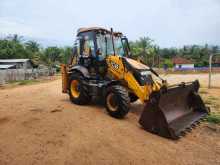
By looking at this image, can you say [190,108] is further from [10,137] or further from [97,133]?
[10,137]

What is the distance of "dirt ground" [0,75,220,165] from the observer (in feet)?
13.0

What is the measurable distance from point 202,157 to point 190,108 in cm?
297

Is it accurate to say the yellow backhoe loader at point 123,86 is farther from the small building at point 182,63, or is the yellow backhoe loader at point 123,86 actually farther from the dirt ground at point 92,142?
the small building at point 182,63

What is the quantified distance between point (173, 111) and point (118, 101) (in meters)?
1.50

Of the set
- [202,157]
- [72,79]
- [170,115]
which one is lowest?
[202,157]

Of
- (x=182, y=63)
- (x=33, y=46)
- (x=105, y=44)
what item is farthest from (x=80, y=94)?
(x=182, y=63)

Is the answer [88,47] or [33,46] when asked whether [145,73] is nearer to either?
[88,47]

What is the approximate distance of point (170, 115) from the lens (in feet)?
19.5

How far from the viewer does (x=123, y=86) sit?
684cm

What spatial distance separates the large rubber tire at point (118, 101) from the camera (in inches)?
233

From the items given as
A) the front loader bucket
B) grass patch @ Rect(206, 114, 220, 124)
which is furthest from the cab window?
grass patch @ Rect(206, 114, 220, 124)

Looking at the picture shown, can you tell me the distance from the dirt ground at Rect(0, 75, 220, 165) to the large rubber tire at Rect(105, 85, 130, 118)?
198 mm

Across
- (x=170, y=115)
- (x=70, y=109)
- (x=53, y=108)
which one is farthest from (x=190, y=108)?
(x=53, y=108)

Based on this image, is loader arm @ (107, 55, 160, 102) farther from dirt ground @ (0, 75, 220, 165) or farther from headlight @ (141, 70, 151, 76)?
dirt ground @ (0, 75, 220, 165)
